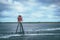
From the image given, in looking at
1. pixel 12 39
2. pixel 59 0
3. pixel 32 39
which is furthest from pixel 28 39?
pixel 59 0

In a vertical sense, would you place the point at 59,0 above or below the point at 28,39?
above

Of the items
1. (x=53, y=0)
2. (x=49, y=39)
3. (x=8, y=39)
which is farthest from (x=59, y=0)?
(x=8, y=39)

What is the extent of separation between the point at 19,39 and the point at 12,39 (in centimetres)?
35

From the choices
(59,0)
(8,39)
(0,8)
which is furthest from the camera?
(0,8)

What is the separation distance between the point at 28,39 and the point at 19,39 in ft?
1.47

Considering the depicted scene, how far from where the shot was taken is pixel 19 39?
291 inches

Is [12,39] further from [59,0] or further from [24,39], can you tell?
[59,0]

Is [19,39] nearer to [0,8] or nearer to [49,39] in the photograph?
[49,39]

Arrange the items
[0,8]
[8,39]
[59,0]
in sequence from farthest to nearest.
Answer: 1. [0,8]
2. [59,0]
3. [8,39]

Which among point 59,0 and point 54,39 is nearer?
point 54,39

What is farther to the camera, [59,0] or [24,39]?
[59,0]

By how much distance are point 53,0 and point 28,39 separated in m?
6.67

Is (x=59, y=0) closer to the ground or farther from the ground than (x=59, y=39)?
farther from the ground

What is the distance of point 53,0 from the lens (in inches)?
517
